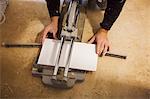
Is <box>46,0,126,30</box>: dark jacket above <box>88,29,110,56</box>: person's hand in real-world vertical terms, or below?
above

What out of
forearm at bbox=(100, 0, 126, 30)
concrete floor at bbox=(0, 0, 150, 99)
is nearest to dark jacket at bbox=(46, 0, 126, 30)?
forearm at bbox=(100, 0, 126, 30)

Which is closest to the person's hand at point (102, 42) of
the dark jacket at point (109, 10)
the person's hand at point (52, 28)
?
the dark jacket at point (109, 10)

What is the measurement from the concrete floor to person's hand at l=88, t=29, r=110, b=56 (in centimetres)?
5

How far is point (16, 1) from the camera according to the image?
1682 mm

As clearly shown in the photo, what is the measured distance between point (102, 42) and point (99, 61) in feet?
0.34

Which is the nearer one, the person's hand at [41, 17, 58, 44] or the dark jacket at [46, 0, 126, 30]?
the dark jacket at [46, 0, 126, 30]

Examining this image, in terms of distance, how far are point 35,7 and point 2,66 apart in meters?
0.49

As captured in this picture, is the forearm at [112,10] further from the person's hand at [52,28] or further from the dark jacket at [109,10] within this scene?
the person's hand at [52,28]

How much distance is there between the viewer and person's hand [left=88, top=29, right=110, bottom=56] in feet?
4.46

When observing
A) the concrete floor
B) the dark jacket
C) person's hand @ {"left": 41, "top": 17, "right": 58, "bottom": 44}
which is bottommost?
the concrete floor

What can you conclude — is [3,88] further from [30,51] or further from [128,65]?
[128,65]

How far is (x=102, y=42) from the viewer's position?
137 cm

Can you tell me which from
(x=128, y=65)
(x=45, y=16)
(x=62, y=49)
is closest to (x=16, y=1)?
(x=45, y=16)

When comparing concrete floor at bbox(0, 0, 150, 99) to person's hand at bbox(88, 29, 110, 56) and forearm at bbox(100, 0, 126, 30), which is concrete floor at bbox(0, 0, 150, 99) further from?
forearm at bbox(100, 0, 126, 30)
